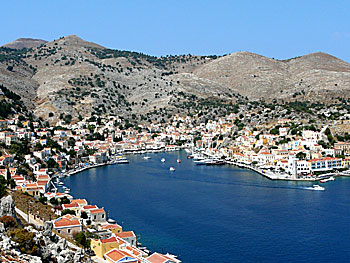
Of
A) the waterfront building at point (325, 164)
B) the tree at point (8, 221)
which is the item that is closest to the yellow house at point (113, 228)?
the tree at point (8, 221)

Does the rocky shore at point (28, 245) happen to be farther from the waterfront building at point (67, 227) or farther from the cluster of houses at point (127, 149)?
the waterfront building at point (67, 227)

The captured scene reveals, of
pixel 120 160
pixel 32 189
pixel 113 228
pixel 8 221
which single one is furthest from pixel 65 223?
pixel 120 160

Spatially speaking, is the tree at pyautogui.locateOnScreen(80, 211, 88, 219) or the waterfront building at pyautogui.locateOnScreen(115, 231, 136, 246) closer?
the waterfront building at pyautogui.locateOnScreen(115, 231, 136, 246)

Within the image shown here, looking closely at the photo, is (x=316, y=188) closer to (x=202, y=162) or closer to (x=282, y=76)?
(x=202, y=162)

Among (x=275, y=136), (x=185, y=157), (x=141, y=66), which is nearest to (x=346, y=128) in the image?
(x=275, y=136)

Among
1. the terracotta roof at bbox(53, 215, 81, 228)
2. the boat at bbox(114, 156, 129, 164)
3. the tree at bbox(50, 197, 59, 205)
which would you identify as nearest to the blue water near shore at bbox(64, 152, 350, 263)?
the tree at bbox(50, 197, 59, 205)

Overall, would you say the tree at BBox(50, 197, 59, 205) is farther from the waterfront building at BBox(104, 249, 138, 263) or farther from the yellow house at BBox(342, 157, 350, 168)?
the yellow house at BBox(342, 157, 350, 168)

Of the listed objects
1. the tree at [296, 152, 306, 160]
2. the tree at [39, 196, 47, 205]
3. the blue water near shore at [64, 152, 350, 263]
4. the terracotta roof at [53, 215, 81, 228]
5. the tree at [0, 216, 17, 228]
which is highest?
the tree at [296, 152, 306, 160]

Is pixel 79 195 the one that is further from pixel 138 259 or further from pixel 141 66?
Result: pixel 141 66
